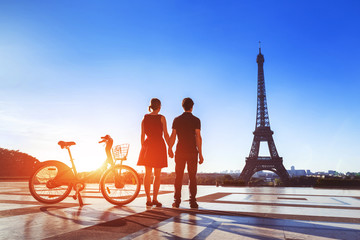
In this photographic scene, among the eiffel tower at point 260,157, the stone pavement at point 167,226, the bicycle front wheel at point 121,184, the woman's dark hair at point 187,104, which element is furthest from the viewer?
Answer: the eiffel tower at point 260,157

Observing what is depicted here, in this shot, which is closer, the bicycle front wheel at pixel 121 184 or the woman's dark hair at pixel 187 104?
the bicycle front wheel at pixel 121 184

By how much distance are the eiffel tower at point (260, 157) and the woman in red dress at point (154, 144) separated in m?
48.5

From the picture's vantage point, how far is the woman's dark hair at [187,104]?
5.50 meters

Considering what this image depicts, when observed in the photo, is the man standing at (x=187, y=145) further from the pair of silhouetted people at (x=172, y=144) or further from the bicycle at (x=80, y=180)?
the bicycle at (x=80, y=180)

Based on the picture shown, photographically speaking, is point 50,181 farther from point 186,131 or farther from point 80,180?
point 186,131

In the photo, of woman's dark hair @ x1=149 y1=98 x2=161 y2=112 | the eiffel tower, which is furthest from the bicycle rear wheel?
the eiffel tower

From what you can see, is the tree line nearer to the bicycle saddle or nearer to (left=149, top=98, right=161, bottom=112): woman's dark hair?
the bicycle saddle

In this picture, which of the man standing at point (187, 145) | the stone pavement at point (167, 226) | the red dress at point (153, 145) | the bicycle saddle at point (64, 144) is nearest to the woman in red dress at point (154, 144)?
the red dress at point (153, 145)

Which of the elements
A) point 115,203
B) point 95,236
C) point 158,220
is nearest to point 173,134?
point 115,203

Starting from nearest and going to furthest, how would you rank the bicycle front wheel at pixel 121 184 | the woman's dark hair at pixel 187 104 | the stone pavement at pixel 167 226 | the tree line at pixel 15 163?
the stone pavement at pixel 167 226 < the bicycle front wheel at pixel 121 184 < the woman's dark hair at pixel 187 104 < the tree line at pixel 15 163

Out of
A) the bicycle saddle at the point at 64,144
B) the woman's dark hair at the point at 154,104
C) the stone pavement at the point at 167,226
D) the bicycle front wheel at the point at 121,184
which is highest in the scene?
the woman's dark hair at the point at 154,104

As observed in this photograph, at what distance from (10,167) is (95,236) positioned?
42682 millimetres

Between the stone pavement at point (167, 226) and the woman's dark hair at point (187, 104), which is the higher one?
the woman's dark hair at point (187, 104)

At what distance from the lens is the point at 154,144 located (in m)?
5.31
